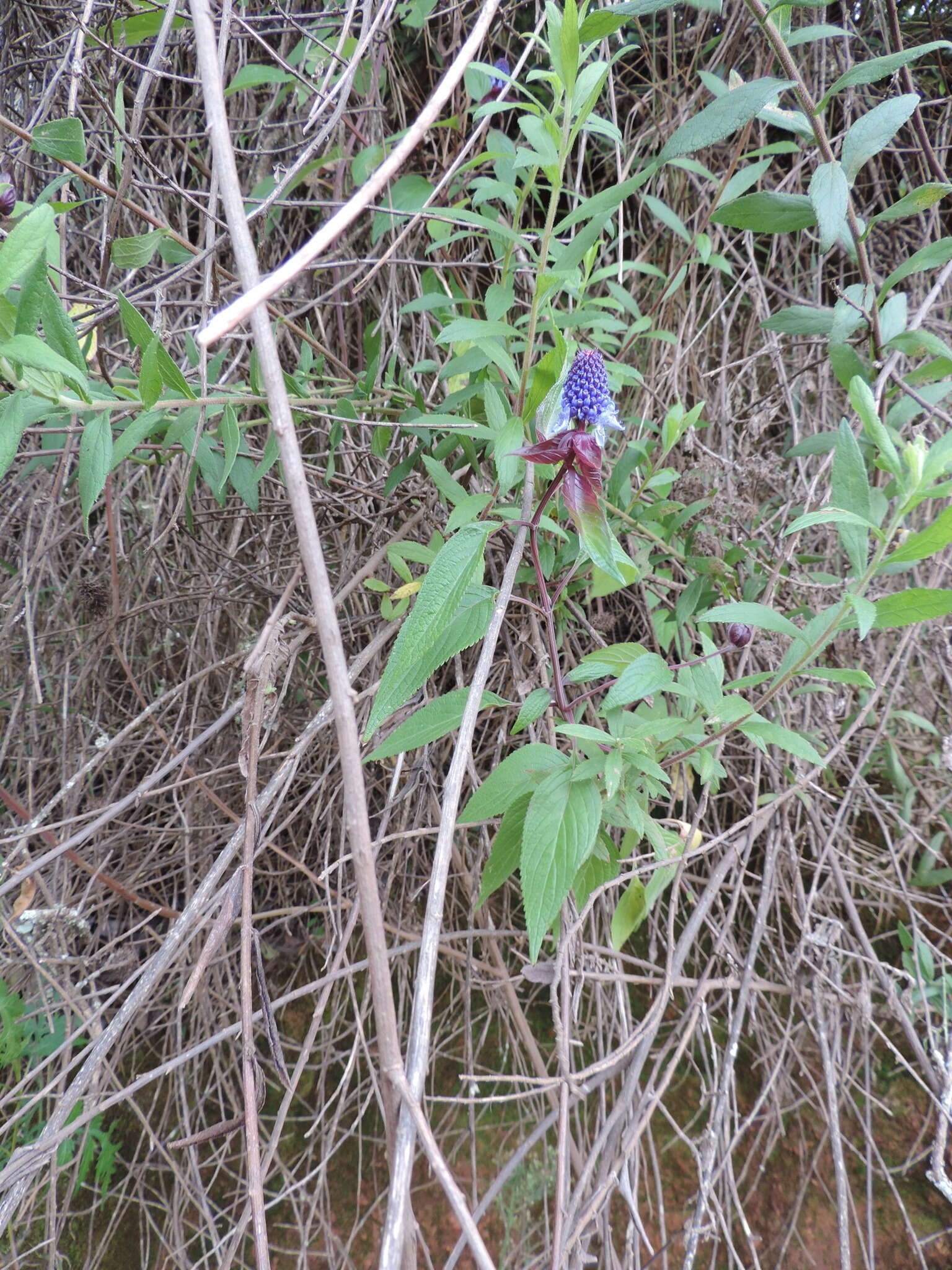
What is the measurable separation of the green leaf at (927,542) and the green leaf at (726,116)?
0.44 meters

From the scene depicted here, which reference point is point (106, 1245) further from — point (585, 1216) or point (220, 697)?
point (585, 1216)

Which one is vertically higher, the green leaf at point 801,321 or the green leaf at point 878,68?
the green leaf at point 878,68

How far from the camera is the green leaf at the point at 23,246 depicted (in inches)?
24.0

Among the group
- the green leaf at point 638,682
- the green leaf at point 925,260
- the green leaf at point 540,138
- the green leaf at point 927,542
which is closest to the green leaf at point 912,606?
the green leaf at point 927,542

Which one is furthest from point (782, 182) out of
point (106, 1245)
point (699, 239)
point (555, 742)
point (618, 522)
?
point (106, 1245)

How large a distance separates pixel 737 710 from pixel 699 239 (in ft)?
2.38

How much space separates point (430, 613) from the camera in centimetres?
57

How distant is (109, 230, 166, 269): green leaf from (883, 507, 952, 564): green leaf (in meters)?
0.85

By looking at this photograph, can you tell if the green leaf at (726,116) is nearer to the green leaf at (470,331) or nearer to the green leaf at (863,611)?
the green leaf at (470,331)

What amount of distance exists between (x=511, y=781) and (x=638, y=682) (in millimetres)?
151

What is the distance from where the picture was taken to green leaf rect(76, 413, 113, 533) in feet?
2.35

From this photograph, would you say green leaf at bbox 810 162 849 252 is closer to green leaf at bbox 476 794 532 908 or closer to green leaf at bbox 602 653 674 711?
green leaf at bbox 602 653 674 711

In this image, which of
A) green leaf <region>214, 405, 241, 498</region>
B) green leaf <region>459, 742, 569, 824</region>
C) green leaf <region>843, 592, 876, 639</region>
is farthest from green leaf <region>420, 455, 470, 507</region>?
green leaf <region>843, 592, 876, 639</region>

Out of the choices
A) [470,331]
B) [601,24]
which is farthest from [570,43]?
[470,331]
